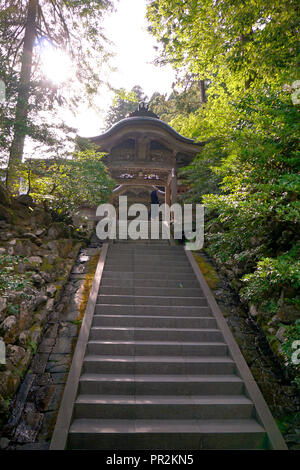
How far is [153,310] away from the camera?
534 centimetres

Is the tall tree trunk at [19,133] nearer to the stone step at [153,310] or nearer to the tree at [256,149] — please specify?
the stone step at [153,310]

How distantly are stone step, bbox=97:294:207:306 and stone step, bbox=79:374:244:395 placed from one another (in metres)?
1.78

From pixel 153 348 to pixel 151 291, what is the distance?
1712 mm

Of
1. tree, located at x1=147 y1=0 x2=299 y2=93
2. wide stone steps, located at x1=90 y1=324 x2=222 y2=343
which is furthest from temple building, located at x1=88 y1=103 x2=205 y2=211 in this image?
wide stone steps, located at x1=90 y1=324 x2=222 y2=343

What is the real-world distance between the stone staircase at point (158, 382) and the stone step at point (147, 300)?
0.02 meters

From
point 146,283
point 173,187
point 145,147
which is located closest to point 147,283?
point 146,283

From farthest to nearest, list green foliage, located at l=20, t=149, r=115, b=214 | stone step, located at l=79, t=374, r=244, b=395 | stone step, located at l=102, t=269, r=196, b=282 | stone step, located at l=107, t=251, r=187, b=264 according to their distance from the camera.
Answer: stone step, located at l=107, t=251, r=187, b=264 → green foliage, located at l=20, t=149, r=115, b=214 → stone step, located at l=102, t=269, r=196, b=282 → stone step, located at l=79, t=374, r=244, b=395

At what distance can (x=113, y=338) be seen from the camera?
459cm

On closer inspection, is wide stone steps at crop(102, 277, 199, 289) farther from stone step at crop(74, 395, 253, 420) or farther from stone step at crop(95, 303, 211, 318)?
stone step at crop(74, 395, 253, 420)

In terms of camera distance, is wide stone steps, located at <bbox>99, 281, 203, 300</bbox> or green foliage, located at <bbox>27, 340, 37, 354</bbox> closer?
green foliage, located at <bbox>27, 340, 37, 354</bbox>

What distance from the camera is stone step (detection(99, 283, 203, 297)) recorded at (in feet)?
19.3
